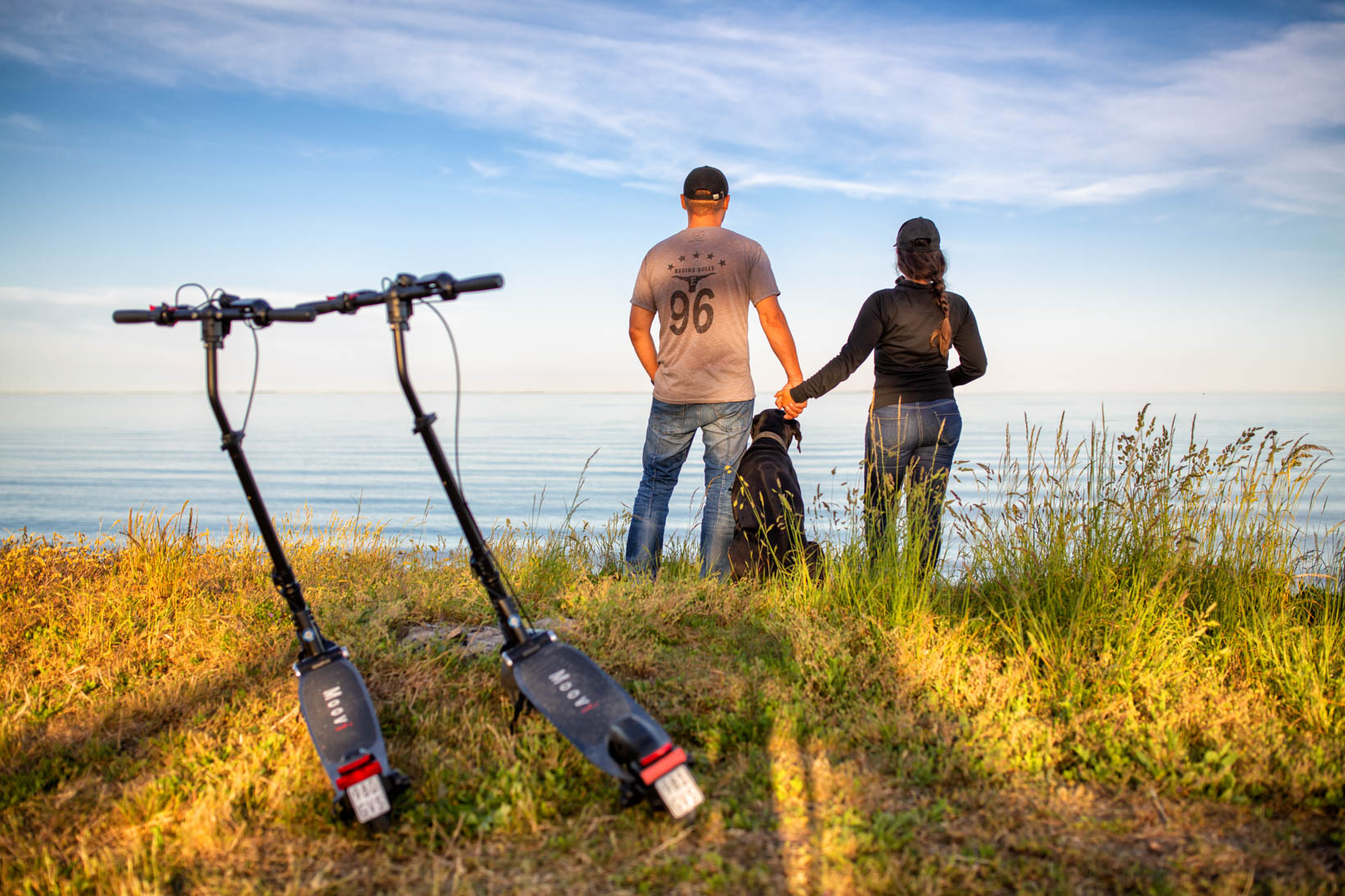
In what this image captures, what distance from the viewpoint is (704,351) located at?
18.1 feet

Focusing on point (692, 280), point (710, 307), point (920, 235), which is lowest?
point (710, 307)

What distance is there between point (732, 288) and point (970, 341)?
5.37ft

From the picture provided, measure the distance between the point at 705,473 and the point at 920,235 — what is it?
2.11m

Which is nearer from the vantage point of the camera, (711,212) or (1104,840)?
(1104,840)

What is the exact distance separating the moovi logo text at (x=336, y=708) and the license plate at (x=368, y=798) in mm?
341

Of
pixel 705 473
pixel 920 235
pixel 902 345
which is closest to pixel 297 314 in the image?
pixel 705 473

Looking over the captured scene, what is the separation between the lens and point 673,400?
5.62 m

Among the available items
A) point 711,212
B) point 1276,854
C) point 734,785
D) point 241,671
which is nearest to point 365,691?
point 241,671

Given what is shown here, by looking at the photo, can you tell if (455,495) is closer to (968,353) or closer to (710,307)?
(710,307)

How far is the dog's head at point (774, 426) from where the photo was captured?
19.1 ft

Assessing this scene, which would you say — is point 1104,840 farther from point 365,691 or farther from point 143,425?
point 143,425

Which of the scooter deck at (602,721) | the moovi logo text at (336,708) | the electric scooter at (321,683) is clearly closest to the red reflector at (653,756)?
the scooter deck at (602,721)

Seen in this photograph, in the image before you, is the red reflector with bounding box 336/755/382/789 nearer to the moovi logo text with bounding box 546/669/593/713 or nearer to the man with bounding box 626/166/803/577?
the moovi logo text with bounding box 546/669/593/713

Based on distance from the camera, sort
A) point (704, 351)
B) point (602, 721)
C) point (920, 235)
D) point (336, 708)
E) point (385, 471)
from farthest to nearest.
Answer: point (385, 471)
point (704, 351)
point (920, 235)
point (336, 708)
point (602, 721)
